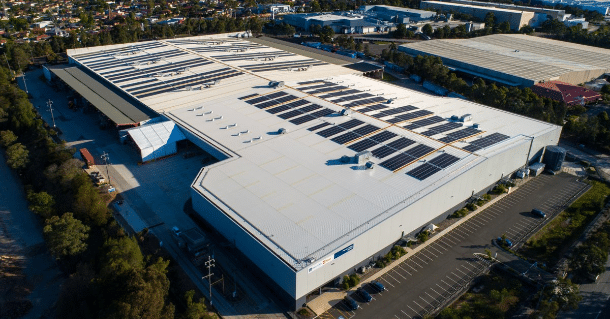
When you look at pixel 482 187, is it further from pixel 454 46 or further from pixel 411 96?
pixel 454 46

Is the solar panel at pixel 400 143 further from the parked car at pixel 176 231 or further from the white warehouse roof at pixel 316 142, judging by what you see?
the parked car at pixel 176 231

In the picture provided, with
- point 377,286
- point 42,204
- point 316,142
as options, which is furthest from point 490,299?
point 42,204

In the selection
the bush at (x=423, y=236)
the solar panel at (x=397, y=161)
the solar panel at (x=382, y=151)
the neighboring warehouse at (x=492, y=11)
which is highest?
the neighboring warehouse at (x=492, y=11)

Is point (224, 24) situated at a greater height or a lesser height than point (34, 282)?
greater

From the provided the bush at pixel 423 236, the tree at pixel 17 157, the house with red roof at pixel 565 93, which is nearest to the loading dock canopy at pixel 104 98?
the tree at pixel 17 157

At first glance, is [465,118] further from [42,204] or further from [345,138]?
[42,204]

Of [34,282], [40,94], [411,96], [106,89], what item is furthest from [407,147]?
[40,94]
